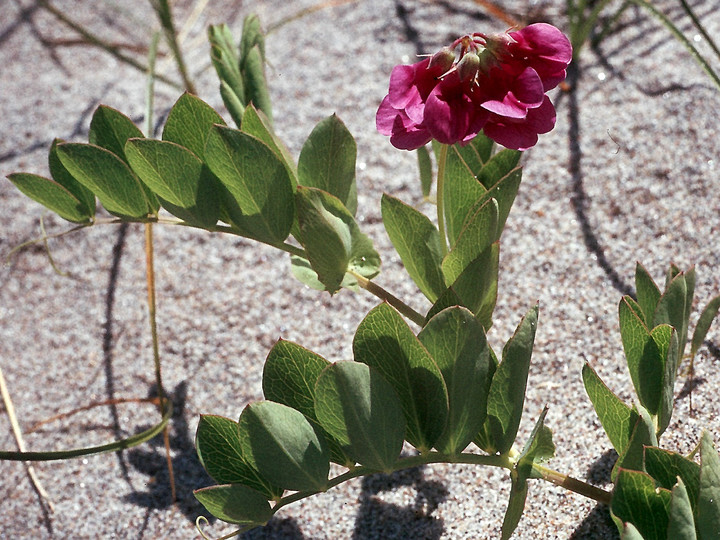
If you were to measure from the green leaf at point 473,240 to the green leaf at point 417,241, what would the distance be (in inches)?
1.2

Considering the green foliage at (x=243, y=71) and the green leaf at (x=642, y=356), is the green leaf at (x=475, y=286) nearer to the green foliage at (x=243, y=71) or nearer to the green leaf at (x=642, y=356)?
the green leaf at (x=642, y=356)

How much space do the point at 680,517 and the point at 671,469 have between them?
6 centimetres

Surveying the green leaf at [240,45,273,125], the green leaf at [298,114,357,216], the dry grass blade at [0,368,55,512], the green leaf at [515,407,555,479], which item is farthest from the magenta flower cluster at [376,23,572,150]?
the dry grass blade at [0,368,55,512]

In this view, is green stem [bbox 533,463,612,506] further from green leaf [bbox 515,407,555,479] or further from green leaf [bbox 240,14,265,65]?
green leaf [bbox 240,14,265,65]

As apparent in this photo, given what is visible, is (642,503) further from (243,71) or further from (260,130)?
(243,71)

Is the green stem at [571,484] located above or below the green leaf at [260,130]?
below

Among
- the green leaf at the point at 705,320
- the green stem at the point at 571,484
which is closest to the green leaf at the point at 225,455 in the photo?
the green stem at the point at 571,484

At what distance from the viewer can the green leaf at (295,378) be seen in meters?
0.67

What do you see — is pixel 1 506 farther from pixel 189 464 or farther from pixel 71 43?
pixel 71 43

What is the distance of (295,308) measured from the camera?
1157 mm

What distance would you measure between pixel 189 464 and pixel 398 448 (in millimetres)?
429

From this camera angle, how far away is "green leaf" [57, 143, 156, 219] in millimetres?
765

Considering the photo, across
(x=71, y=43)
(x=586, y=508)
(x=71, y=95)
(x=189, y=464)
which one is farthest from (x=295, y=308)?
(x=71, y=43)

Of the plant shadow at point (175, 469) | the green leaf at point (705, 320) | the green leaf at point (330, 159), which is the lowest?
the plant shadow at point (175, 469)
